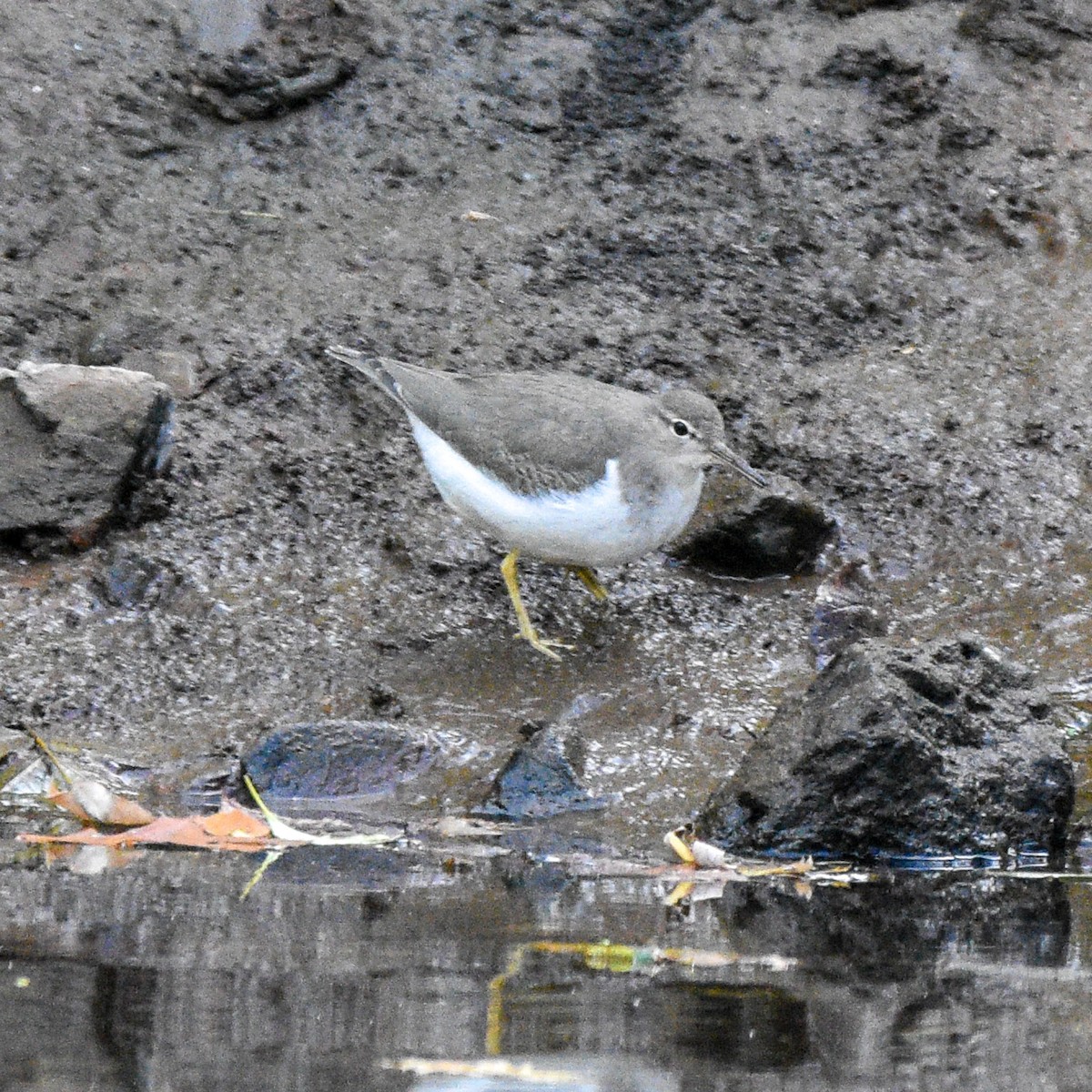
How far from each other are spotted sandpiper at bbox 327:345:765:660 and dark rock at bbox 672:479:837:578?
27cm

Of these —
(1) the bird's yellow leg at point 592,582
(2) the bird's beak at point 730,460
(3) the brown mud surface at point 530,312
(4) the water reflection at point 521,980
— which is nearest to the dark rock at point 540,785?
(3) the brown mud surface at point 530,312

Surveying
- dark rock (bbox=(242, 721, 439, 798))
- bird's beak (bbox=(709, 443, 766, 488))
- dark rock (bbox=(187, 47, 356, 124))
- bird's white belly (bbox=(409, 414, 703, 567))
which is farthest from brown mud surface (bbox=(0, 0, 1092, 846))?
bird's beak (bbox=(709, 443, 766, 488))

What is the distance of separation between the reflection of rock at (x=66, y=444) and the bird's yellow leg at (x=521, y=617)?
1804 millimetres

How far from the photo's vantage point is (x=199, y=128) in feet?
33.4

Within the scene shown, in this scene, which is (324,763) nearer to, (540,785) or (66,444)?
(540,785)

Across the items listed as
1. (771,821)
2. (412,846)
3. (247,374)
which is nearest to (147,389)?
(247,374)

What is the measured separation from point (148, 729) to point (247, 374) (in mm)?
2323

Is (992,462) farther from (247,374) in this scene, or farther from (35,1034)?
(35,1034)

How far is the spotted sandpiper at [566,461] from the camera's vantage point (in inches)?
291

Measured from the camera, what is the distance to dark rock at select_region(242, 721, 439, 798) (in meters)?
6.62

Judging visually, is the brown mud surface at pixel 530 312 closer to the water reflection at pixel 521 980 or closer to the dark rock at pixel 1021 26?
the dark rock at pixel 1021 26

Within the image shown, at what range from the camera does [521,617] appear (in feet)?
25.4

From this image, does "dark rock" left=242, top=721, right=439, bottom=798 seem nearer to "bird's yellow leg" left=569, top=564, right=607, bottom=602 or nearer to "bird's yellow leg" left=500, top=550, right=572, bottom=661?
"bird's yellow leg" left=500, top=550, right=572, bottom=661

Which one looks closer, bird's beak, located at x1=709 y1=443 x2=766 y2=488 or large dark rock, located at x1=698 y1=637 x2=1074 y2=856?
large dark rock, located at x1=698 y1=637 x2=1074 y2=856
